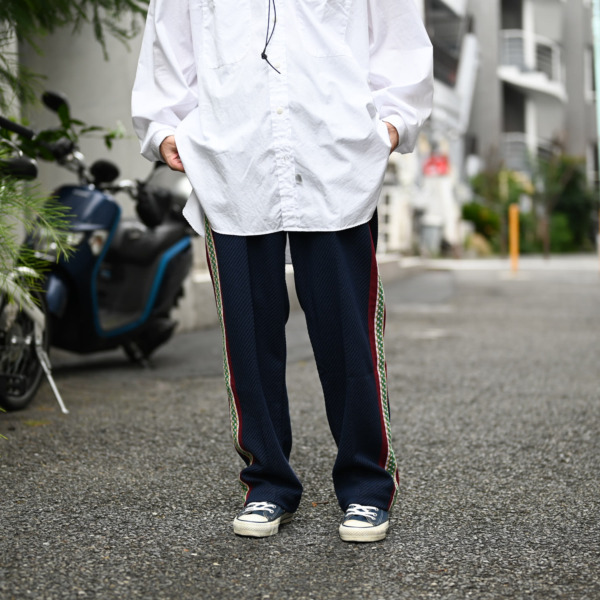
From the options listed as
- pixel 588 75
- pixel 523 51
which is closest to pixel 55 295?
pixel 523 51

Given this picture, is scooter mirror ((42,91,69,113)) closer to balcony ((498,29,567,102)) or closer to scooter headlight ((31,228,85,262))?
scooter headlight ((31,228,85,262))

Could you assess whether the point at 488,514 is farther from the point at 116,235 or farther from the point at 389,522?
the point at 116,235

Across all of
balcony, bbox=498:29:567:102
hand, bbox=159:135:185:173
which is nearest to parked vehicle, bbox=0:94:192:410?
hand, bbox=159:135:185:173

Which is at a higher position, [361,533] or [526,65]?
[526,65]

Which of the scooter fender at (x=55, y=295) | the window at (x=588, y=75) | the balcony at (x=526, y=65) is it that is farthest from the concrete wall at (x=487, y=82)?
the scooter fender at (x=55, y=295)

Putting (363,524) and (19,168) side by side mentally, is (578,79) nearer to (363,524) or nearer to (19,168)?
(19,168)

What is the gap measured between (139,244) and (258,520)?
3407 mm

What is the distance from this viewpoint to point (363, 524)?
272 cm

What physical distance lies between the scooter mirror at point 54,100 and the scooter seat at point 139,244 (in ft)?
4.39

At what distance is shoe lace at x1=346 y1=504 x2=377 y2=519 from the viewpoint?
108 inches

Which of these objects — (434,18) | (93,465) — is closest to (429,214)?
(434,18)

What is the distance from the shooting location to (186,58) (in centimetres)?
284

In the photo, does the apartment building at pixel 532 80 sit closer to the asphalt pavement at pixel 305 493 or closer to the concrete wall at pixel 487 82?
the concrete wall at pixel 487 82

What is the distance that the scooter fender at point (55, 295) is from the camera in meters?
5.00
